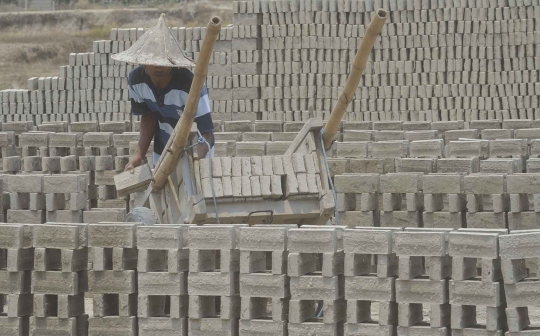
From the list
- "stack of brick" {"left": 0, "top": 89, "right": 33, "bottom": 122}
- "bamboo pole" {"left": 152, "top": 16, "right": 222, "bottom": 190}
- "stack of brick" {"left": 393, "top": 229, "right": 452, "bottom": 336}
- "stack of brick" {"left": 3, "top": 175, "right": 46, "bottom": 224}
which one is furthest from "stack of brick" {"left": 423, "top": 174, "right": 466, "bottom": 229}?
"stack of brick" {"left": 0, "top": 89, "right": 33, "bottom": 122}

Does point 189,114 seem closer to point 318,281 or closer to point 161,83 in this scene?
point 161,83

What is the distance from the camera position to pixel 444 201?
10.8 meters

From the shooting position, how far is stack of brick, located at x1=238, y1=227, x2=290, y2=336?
7.68 metres

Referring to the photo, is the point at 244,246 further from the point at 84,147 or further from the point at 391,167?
the point at 84,147

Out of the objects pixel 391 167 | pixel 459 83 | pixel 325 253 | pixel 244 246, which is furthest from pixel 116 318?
pixel 459 83

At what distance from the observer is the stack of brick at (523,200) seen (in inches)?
409

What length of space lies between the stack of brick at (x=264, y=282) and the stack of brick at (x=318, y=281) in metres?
0.08

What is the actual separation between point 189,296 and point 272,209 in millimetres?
1251

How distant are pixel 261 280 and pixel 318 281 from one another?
39 centimetres

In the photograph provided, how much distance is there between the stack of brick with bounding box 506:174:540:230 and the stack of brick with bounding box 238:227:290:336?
11.2 feet

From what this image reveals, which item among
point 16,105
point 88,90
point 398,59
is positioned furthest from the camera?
point 16,105

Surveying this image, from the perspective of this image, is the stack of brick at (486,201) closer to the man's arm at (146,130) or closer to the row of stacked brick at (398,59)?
the man's arm at (146,130)

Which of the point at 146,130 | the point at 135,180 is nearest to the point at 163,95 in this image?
the point at 146,130

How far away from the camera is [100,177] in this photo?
13000 millimetres
